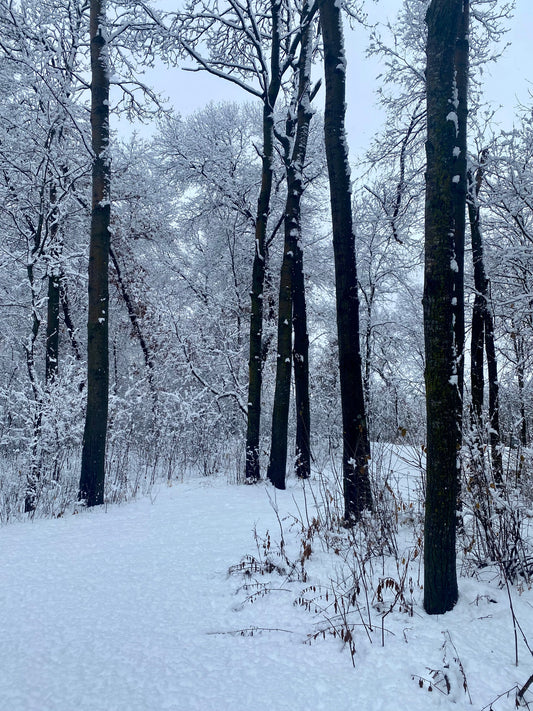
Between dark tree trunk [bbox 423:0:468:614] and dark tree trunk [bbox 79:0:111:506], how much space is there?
Answer: 5.01m

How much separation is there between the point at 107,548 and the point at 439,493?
2956 millimetres

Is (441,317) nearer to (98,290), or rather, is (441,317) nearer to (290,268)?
(98,290)

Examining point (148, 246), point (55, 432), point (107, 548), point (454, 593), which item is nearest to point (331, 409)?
point (148, 246)

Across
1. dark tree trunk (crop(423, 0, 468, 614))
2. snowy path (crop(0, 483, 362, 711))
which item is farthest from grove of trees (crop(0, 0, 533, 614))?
snowy path (crop(0, 483, 362, 711))

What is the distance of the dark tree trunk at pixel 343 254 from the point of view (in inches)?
185

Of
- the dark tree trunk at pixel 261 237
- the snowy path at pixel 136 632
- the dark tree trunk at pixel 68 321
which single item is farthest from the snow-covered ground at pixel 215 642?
the dark tree trunk at pixel 68 321

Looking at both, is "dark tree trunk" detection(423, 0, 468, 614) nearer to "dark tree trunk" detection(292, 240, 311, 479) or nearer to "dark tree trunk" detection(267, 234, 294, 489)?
"dark tree trunk" detection(267, 234, 294, 489)

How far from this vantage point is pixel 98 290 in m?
6.73

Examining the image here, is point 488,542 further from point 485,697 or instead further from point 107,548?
point 107,548

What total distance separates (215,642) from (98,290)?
541cm

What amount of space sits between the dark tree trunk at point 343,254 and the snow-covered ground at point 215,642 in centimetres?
123

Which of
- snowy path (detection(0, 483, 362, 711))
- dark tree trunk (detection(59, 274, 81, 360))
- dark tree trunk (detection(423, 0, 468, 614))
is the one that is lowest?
→ snowy path (detection(0, 483, 362, 711))

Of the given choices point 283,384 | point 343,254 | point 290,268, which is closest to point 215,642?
point 343,254

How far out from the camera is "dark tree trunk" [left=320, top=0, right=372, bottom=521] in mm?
4691
